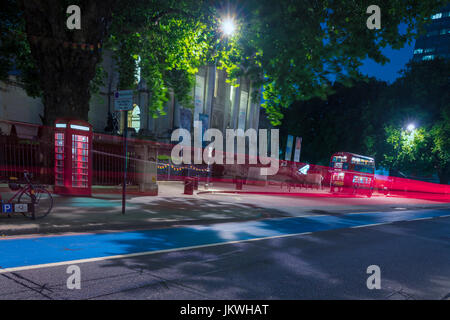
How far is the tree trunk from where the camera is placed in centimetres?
983

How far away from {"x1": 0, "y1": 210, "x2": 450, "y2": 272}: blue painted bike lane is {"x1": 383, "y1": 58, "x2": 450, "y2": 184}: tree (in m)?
29.5

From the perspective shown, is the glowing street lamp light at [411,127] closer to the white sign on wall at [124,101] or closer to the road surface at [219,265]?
the road surface at [219,265]

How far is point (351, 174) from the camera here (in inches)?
1101

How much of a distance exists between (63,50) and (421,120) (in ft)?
121

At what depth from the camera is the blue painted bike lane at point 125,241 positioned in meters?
5.36

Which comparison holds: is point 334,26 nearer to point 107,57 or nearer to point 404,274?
point 404,274

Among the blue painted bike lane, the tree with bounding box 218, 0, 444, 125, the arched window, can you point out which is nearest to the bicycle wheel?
the blue painted bike lane

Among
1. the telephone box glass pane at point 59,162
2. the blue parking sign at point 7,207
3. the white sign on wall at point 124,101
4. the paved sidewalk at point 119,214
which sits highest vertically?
the white sign on wall at point 124,101

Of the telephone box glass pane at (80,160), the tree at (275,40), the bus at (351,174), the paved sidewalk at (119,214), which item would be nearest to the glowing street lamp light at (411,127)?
the bus at (351,174)

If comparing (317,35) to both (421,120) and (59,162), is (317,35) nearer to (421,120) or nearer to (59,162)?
(59,162)

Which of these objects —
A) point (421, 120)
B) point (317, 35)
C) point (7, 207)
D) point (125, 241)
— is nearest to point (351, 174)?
point (421, 120)

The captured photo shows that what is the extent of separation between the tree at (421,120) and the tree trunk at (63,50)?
3300cm

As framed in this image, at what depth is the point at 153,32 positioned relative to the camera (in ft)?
50.5
